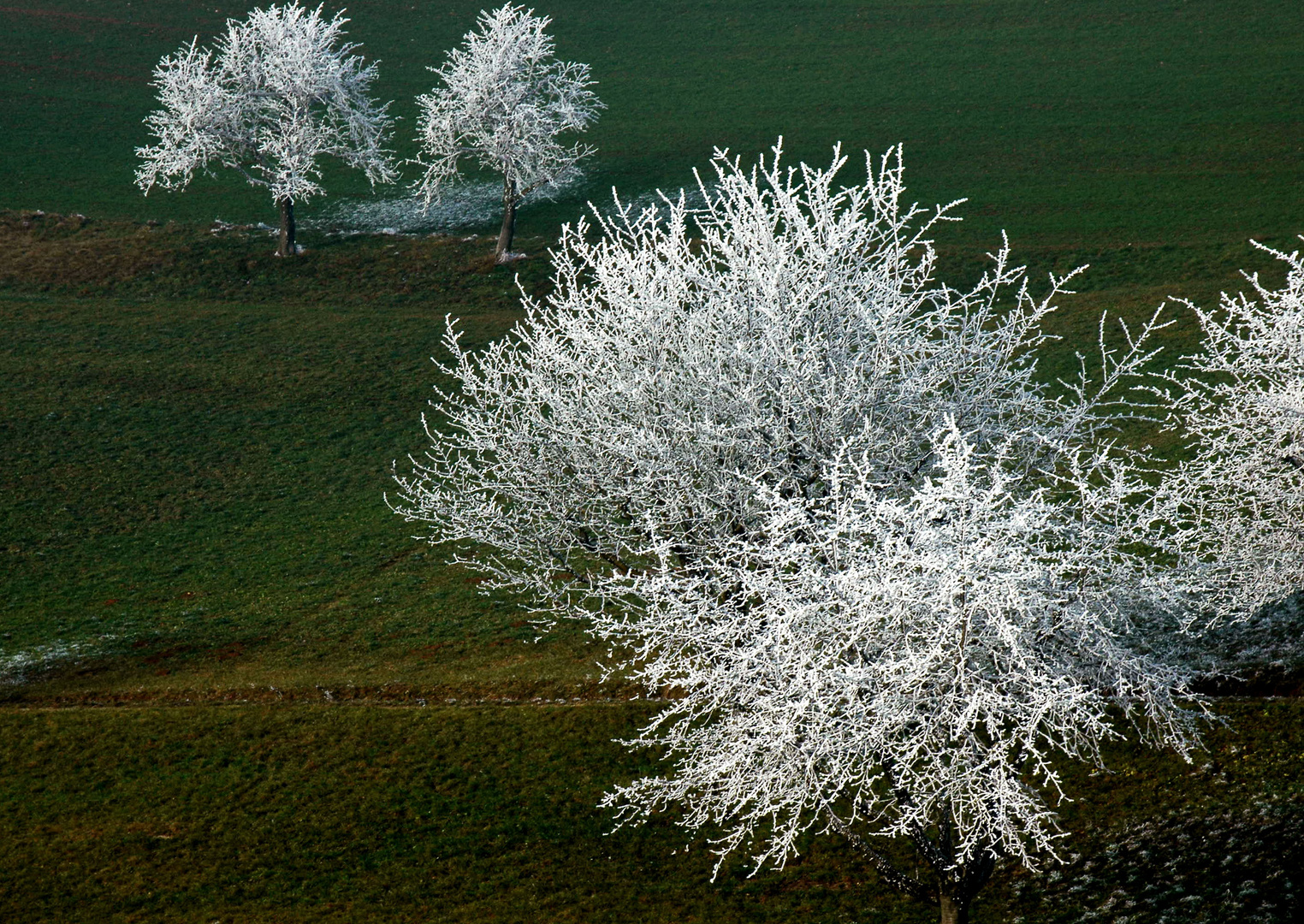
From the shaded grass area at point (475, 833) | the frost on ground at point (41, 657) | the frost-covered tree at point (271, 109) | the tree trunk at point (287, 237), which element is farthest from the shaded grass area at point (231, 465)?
the frost-covered tree at point (271, 109)

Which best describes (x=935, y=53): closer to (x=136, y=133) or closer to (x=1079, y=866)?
(x=136, y=133)

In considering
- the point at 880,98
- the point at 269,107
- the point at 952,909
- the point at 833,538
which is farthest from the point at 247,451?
the point at 880,98

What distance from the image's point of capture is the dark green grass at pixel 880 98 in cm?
6406

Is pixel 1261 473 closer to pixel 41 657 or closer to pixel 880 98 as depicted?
pixel 41 657

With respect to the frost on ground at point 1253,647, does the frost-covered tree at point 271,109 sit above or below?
above

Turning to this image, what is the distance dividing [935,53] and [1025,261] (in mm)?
35049

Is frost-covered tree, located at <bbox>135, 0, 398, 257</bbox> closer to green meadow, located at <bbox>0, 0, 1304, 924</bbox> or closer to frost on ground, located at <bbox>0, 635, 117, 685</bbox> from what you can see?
green meadow, located at <bbox>0, 0, 1304, 924</bbox>

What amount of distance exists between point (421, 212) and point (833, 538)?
5692 centimetres

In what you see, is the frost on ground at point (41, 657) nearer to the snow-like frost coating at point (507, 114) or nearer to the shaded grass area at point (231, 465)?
the shaded grass area at point (231, 465)

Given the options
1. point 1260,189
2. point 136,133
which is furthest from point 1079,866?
point 136,133

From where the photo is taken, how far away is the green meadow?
70.6 ft

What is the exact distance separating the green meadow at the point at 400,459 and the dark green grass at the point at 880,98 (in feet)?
1.16

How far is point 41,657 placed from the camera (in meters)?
31.6

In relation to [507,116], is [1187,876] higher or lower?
lower
